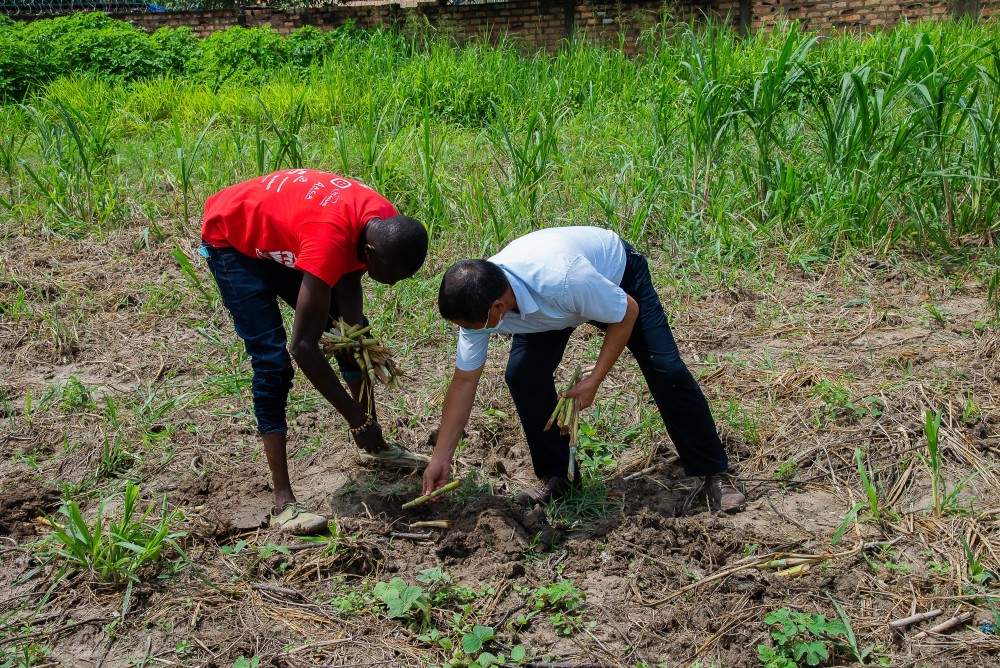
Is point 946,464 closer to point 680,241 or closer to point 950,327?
point 950,327

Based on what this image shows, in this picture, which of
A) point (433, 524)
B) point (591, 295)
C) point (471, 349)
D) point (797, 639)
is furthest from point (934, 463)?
point (433, 524)

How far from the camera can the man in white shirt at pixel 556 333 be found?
240 cm

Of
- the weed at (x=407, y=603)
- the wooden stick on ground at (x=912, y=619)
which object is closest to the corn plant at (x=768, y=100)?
the wooden stick on ground at (x=912, y=619)

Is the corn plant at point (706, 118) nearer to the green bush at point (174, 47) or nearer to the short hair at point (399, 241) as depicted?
the short hair at point (399, 241)

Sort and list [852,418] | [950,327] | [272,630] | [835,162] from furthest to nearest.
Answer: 1. [835,162]
2. [950,327]
3. [852,418]
4. [272,630]

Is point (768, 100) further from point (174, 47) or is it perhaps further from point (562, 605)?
point (174, 47)

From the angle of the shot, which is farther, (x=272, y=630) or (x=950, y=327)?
(x=950, y=327)

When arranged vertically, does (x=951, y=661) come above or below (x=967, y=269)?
below

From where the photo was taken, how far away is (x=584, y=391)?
2596mm

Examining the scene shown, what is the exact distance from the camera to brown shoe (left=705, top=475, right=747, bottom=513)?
2969 millimetres

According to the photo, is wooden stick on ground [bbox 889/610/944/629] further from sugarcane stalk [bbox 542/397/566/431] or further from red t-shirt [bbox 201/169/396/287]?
red t-shirt [bbox 201/169/396/287]

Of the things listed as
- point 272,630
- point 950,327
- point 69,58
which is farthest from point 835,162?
point 69,58

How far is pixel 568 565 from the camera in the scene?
2.71 m

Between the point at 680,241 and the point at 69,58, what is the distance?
8253 millimetres
